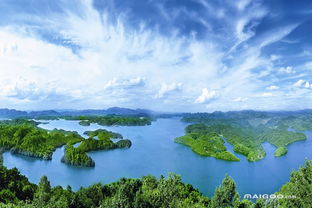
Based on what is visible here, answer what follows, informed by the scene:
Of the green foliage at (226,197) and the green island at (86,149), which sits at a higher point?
the green foliage at (226,197)

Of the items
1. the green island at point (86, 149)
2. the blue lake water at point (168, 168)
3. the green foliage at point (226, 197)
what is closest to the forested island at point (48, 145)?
the green island at point (86, 149)

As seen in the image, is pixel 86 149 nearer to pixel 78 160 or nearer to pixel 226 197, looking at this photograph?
pixel 78 160

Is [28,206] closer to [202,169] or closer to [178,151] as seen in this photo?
[202,169]

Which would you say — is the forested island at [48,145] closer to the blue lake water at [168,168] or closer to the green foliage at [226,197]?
the blue lake water at [168,168]

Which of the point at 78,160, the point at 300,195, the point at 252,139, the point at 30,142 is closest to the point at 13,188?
the point at 78,160

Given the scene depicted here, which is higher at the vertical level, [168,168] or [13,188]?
[13,188]

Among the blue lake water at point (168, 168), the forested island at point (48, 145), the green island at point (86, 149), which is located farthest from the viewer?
the forested island at point (48, 145)

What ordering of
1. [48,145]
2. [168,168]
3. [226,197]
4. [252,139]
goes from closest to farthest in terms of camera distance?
[226,197] < [168,168] < [48,145] < [252,139]

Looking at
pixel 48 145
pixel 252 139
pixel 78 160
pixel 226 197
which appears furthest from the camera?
pixel 252 139

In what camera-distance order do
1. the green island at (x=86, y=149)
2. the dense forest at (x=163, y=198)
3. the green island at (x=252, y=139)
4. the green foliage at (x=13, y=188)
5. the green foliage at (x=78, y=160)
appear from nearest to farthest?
the dense forest at (x=163, y=198), the green foliage at (x=13, y=188), the green foliage at (x=78, y=160), the green island at (x=86, y=149), the green island at (x=252, y=139)

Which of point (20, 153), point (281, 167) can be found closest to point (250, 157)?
point (281, 167)

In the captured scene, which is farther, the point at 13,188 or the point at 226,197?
the point at 13,188
